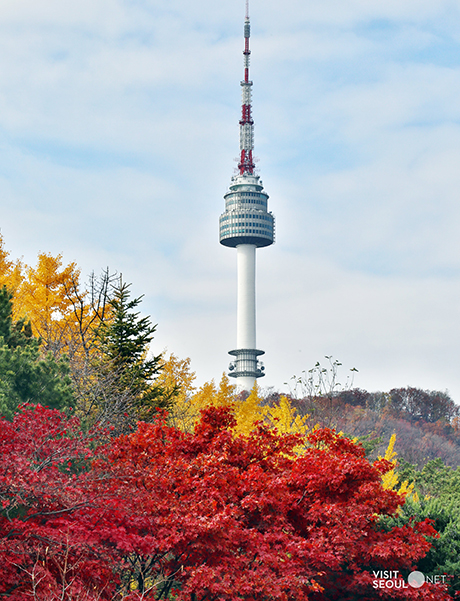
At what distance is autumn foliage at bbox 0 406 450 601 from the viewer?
401 inches

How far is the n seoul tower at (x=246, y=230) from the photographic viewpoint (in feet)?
398

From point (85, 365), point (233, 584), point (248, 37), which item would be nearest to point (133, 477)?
point (233, 584)

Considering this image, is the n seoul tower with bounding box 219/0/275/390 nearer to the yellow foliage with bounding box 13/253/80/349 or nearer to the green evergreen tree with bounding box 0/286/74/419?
the yellow foliage with bounding box 13/253/80/349

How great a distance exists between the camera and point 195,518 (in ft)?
37.6

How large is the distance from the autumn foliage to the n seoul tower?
4193 inches

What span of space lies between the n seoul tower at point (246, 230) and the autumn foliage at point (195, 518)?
107m

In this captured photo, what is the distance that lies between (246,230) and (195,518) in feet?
381

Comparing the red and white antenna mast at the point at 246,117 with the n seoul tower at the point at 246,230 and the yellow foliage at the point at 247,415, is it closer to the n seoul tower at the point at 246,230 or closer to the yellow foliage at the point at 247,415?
the n seoul tower at the point at 246,230

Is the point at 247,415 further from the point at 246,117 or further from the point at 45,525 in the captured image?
the point at 246,117

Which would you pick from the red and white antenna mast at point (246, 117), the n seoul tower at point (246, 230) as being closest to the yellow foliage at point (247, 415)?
the n seoul tower at point (246, 230)

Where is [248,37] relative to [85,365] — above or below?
above

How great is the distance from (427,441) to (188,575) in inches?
2904

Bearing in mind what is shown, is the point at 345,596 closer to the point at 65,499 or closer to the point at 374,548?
the point at 374,548

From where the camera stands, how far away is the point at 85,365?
23016 millimetres
